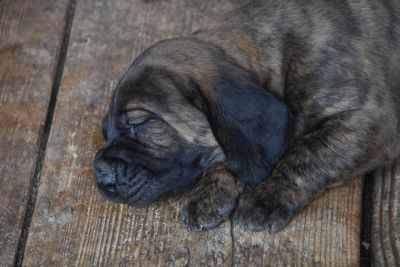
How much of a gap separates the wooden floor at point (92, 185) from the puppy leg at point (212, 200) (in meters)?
0.06

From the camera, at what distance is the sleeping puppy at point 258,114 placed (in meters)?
3.80

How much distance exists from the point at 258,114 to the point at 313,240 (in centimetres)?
72

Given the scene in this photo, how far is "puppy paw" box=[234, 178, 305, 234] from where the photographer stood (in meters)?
3.83

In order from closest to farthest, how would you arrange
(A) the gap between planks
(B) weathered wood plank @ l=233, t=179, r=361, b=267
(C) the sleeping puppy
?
(B) weathered wood plank @ l=233, t=179, r=361, b=267 < (C) the sleeping puppy < (A) the gap between planks

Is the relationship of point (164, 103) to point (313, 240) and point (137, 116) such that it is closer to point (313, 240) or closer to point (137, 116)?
point (137, 116)

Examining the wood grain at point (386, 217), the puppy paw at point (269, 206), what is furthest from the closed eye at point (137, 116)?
the wood grain at point (386, 217)

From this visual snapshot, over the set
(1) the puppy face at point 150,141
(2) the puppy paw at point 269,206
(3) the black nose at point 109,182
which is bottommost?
(2) the puppy paw at point 269,206

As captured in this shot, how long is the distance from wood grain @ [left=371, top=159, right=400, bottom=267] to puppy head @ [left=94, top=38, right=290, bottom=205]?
668 mm

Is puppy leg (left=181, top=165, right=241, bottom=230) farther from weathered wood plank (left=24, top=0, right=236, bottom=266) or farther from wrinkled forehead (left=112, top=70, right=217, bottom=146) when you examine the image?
wrinkled forehead (left=112, top=70, right=217, bottom=146)

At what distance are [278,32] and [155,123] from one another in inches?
36.0

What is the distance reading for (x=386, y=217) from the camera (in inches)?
153

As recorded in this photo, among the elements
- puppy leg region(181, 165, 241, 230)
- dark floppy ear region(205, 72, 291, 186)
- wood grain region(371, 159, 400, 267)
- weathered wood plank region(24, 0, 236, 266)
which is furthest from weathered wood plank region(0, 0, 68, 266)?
wood grain region(371, 159, 400, 267)

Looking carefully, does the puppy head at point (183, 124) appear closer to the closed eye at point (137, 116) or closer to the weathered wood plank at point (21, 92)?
the closed eye at point (137, 116)

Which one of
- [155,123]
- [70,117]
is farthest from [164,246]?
[70,117]
